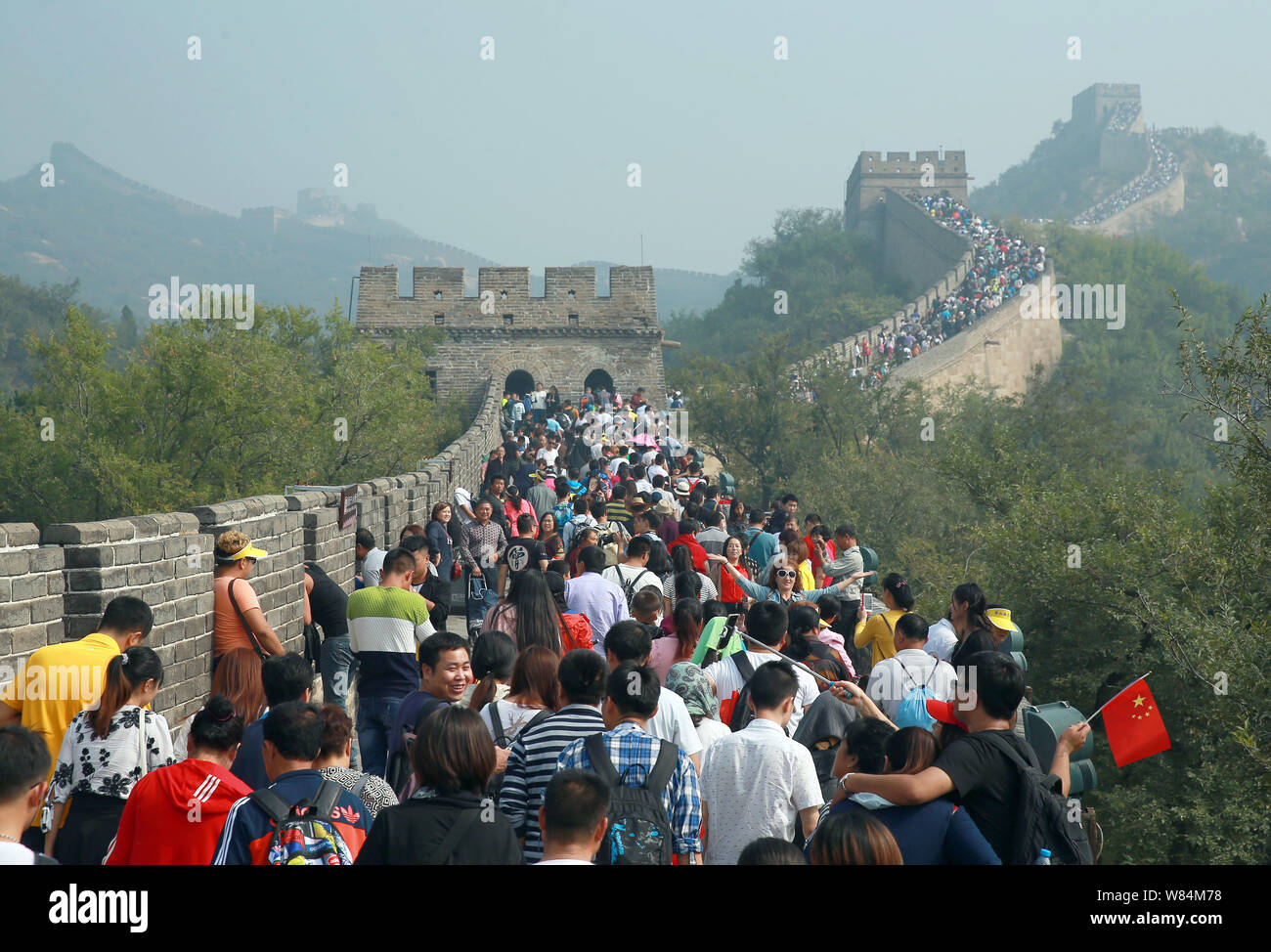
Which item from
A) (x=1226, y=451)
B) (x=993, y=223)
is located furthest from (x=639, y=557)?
(x=993, y=223)

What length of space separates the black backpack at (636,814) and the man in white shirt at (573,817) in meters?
0.38

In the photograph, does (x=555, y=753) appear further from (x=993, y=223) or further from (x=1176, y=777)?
(x=993, y=223)

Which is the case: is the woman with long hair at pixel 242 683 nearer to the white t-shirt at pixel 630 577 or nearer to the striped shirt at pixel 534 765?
the striped shirt at pixel 534 765

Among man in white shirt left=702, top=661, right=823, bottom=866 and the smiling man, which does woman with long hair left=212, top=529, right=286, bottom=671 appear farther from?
man in white shirt left=702, top=661, right=823, bottom=866

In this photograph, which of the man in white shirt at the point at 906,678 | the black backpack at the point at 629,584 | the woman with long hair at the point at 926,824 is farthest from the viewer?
the black backpack at the point at 629,584

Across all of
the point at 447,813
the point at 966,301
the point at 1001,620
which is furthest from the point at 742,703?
the point at 966,301

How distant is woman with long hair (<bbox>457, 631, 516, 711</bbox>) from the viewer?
489 centimetres

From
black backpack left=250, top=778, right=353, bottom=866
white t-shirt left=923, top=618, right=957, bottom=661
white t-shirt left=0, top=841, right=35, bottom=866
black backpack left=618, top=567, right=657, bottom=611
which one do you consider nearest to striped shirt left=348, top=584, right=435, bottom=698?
black backpack left=618, top=567, right=657, bottom=611

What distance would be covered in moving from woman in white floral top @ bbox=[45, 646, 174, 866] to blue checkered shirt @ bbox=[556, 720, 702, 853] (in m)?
1.41

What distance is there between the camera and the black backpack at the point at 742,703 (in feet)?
16.5

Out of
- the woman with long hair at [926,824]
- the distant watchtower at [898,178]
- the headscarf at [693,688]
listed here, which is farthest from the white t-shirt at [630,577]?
the distant watchtower at [898,178]

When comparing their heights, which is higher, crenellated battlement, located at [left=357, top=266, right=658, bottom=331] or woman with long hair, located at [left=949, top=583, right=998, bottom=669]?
crenellated battlement, located at [left=357, top=266, right=658, bottom=331]

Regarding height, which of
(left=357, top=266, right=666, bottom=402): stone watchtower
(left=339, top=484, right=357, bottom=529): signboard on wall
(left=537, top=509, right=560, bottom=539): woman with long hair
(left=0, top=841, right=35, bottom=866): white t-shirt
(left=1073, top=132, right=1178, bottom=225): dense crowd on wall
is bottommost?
(left=0, top=841, right=35, bottom=866): white t-shirt

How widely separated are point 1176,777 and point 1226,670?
124 centimetres
